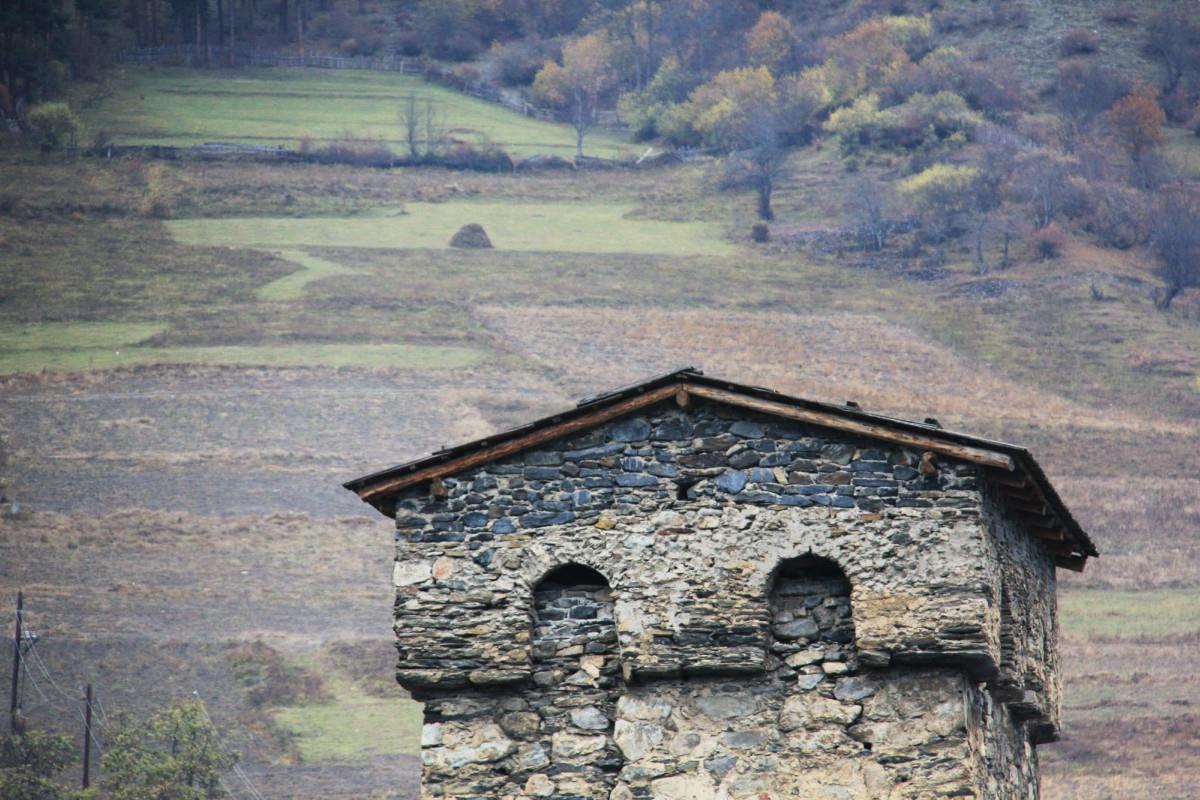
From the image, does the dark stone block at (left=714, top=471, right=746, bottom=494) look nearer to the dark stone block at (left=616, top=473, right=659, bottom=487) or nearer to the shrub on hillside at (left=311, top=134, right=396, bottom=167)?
the dark stone block at (left=616, top=473, right=659, bottom=487)

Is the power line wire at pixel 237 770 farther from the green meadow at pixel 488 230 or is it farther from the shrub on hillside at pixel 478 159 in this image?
the shrub on hillside at pixel 478 159

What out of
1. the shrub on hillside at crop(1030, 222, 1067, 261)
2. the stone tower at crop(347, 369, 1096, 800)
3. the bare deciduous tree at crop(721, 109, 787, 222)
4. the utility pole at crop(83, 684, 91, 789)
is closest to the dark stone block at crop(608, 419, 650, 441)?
the stone tower at crop(347, 369, 1096, 800)

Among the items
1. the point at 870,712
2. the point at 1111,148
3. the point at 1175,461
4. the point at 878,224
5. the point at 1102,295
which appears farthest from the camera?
the point at 1111,148

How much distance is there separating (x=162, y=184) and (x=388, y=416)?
66122 millimetres

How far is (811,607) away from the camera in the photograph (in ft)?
55.2

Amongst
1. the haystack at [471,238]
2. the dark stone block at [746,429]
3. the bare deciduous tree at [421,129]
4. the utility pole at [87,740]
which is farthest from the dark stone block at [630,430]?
the bare deciduous tree at [421,129]

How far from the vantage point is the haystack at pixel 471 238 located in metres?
156

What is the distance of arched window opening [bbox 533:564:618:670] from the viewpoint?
17031 mm

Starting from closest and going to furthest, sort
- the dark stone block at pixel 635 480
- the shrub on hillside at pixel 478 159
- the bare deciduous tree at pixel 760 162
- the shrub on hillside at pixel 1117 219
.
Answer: the dark stone block at pixel 635 480
the shrub on hillside at pixel 1117 219
the bare deciduous tree at pixel 760 162
the shrub on hillside at pixel 478 159

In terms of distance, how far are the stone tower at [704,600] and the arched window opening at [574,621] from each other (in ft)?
0.06

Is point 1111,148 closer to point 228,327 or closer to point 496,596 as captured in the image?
point 228,327

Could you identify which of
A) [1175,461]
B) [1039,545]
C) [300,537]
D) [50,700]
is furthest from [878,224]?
[1039,545]

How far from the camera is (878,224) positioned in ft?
551

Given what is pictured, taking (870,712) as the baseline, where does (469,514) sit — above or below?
above
